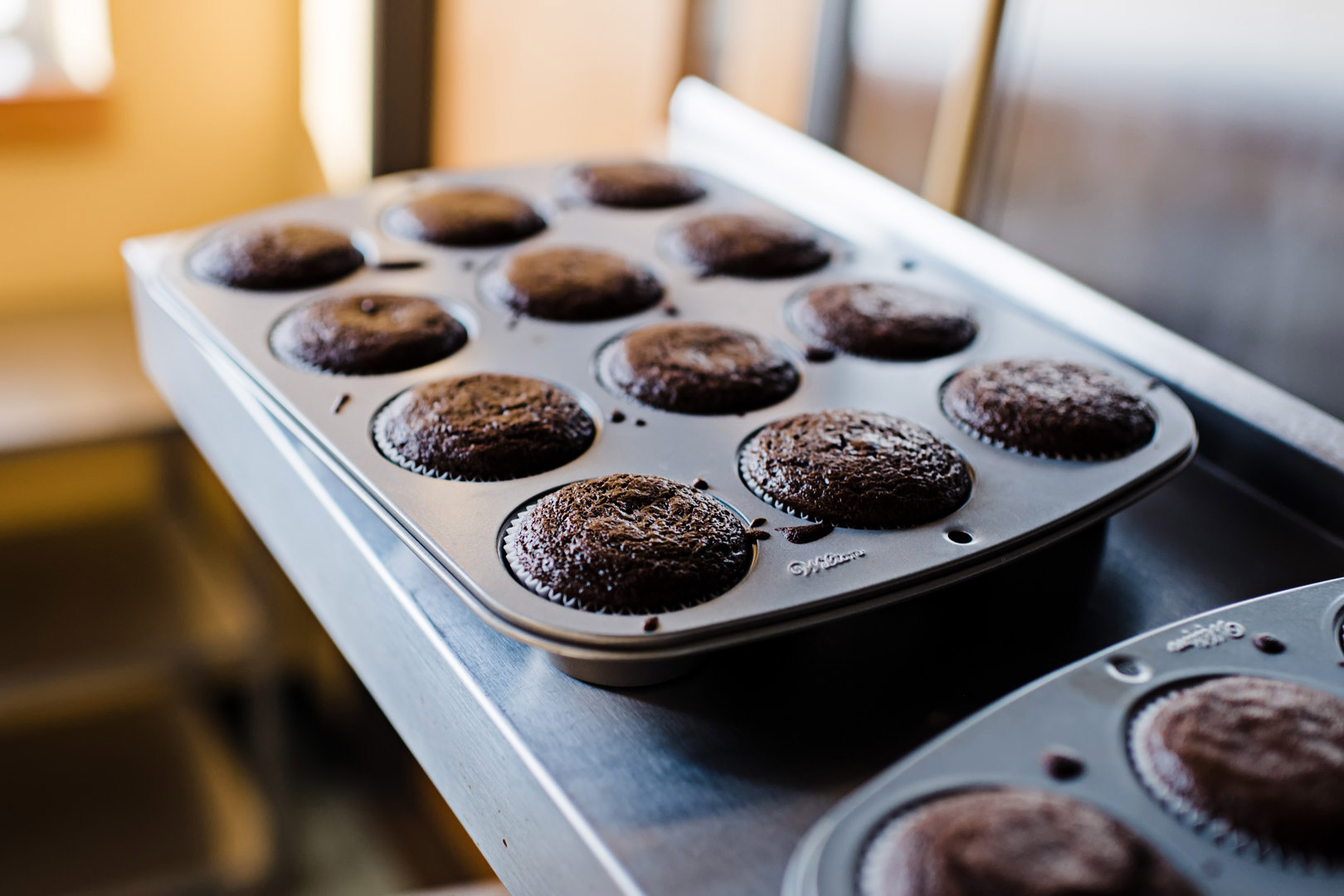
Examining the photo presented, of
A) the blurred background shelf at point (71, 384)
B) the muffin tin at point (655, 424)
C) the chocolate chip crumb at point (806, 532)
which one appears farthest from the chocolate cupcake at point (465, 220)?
the blurred background shelf at point (71, 384)

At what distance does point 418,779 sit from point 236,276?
1581 millimetres

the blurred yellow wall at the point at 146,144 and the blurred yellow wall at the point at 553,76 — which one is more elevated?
the blurred yellow wall at the point at 553,76

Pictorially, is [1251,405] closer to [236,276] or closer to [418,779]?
[236,276]

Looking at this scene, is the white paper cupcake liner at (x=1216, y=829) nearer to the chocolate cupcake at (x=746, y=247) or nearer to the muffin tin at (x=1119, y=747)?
the muffin tin at (x=1119, y=747)

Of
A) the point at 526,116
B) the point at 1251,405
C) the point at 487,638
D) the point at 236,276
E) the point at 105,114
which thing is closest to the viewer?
the point at 487,638

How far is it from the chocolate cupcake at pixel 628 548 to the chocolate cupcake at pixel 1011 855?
19 cm

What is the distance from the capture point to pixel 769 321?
0.99 m

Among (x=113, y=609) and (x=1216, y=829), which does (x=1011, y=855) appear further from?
(x=113, y=609)

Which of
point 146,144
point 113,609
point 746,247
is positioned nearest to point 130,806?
point 113,609

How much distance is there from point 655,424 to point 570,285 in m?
0.21

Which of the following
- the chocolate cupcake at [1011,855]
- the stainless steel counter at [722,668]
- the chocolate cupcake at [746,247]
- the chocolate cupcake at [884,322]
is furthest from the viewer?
the chocolate cupcake at [746,247]

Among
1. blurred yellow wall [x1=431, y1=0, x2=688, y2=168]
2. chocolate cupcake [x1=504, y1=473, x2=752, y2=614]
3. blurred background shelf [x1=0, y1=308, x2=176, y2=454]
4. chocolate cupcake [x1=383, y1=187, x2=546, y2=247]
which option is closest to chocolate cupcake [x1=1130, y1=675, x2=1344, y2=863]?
chocolate cupcake [x1=504, y1=473, x2=752, y2=614]

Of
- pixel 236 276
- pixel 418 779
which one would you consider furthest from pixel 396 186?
pixel 418 779

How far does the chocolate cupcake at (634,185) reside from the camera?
4.01 ft
